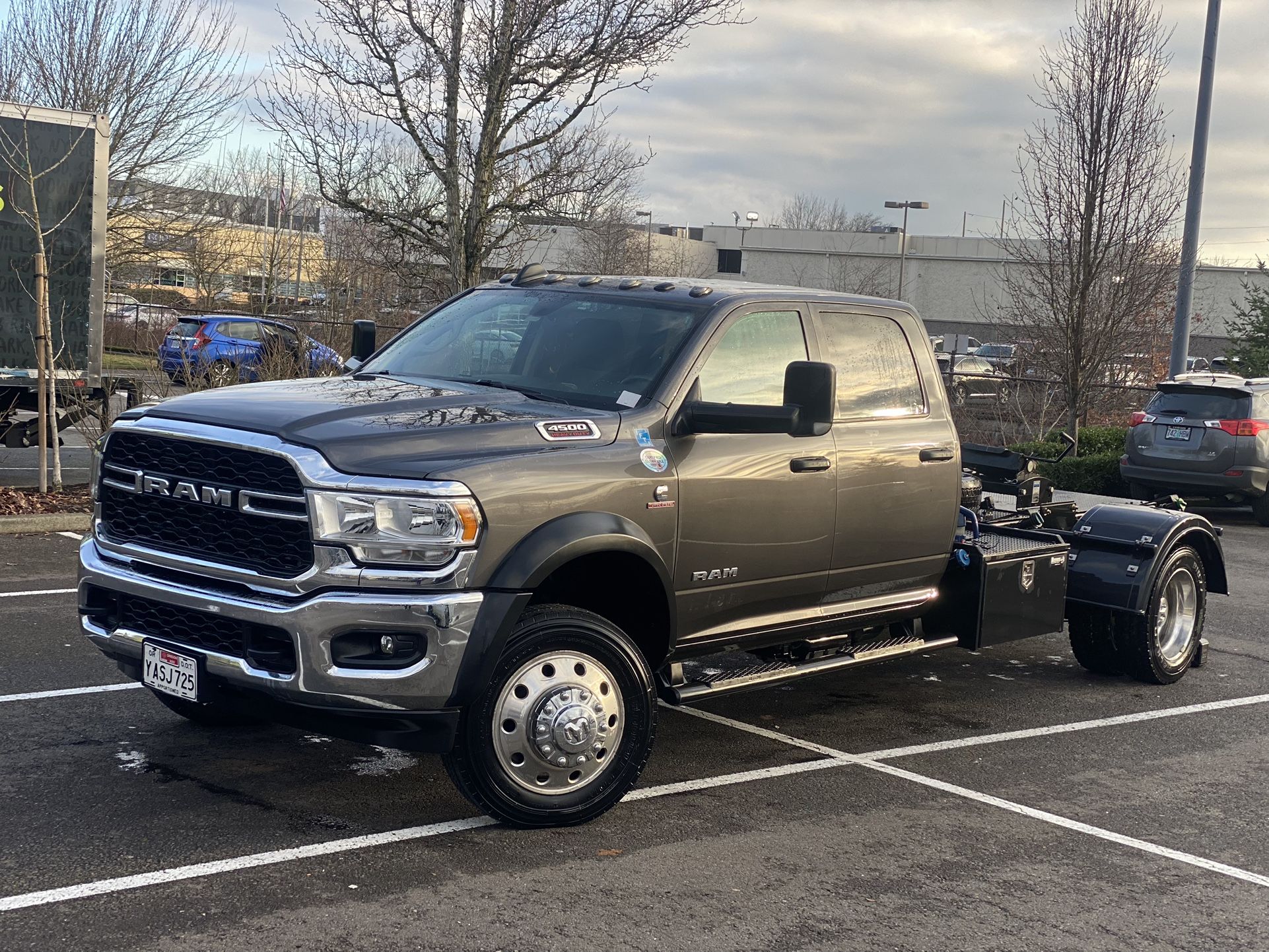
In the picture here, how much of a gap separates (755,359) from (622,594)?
127cm

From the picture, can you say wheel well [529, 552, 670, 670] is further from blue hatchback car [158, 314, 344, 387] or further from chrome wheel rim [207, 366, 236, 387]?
blue hatchback car [158, 314, 344, 387]

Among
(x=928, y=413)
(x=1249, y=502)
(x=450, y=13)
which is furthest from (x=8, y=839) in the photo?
(x=1249, y=502)

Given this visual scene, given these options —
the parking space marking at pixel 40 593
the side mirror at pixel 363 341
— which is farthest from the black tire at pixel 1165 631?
the parking space marking at pixel 40 593

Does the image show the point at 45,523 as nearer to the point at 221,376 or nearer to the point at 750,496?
the point at 221,376

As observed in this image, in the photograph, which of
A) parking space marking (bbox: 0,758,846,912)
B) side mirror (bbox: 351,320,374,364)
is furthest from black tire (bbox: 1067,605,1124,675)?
side mirror (bbox: 351,320,374,364)

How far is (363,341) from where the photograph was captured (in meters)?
6.86

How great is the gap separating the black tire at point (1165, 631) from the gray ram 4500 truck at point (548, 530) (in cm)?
102

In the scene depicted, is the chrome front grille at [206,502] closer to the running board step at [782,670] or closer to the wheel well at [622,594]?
the wheel well at [622,594]

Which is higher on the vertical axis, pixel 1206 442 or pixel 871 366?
pixel 871 366

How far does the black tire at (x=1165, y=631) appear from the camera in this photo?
786 centimetres

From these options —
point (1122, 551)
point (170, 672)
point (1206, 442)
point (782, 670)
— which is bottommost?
point (782, 670)

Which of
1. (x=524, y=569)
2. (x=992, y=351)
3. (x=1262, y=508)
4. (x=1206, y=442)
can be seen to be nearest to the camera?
(x=524, y=569)

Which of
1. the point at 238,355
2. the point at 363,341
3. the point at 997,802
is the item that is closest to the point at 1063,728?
the point at 997,802

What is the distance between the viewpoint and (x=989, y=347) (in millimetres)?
40625
